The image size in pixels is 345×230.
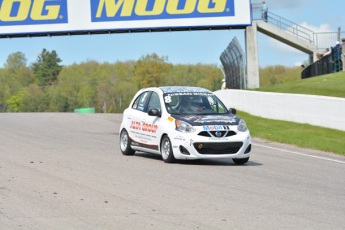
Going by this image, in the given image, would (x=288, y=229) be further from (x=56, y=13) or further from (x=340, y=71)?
(x=56, y=13)

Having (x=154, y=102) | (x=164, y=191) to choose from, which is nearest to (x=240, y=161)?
(x=154, y=102)

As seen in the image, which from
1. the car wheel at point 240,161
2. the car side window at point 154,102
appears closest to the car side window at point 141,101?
the car side window at point 154,102

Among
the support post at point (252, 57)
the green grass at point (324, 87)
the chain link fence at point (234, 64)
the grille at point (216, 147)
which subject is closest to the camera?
the grille at point (216, 147)

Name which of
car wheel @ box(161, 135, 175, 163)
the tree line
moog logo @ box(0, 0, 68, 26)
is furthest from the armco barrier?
the tree line

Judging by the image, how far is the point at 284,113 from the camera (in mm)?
25453

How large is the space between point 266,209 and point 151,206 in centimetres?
135

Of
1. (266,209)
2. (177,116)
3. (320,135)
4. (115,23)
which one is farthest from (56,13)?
(266,209)

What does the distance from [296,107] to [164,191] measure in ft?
51.0

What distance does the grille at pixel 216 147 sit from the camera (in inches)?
496

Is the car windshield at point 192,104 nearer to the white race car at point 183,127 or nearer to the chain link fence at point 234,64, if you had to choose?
the white race car at point 183,127

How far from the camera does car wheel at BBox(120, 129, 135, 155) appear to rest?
14.6 metres

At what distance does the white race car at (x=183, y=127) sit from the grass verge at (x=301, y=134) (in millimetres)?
3876

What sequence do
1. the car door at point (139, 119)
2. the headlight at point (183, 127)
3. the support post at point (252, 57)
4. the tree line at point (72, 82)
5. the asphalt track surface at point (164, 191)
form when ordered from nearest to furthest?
1. the asphalt track surface at point (164, 191)
2. the headlight at point (183, 127)
3. the car door at point (139, 119)
4. the support post at point (252, 57)
5. the tree line at point (72, 82)

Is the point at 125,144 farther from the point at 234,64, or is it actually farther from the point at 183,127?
the point at 234,64
